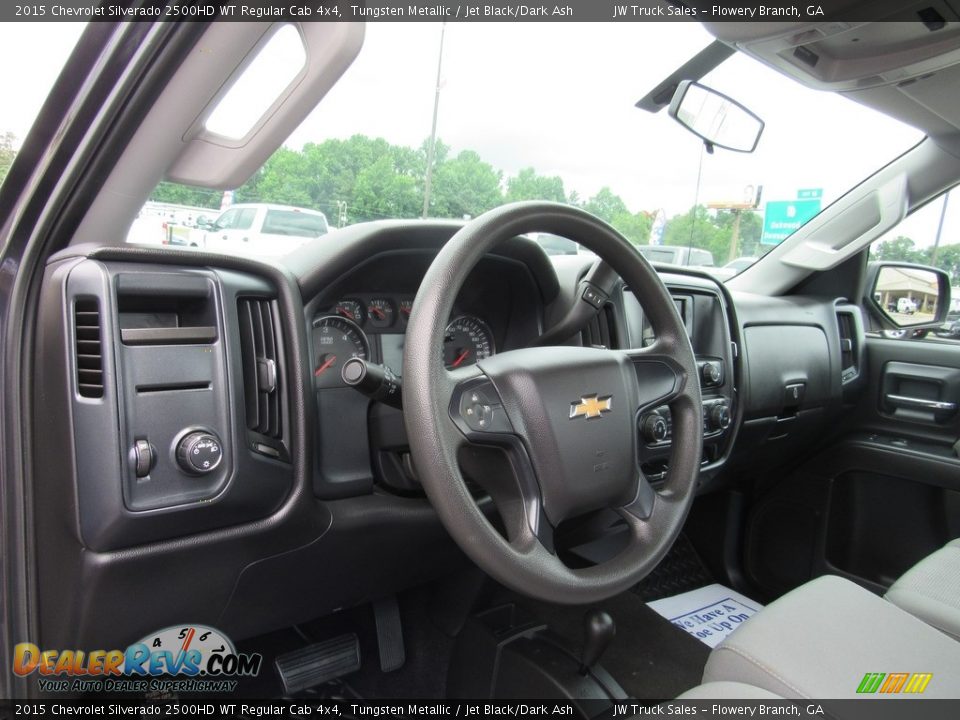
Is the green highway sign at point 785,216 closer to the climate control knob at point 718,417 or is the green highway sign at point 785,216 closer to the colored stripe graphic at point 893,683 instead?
the climate control knob at point 718,417

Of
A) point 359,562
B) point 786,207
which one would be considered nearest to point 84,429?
point 359,562

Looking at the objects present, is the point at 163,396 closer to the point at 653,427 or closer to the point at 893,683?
the point at 653,427

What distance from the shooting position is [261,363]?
133 centimetres

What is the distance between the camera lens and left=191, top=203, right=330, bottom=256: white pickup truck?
1457mm

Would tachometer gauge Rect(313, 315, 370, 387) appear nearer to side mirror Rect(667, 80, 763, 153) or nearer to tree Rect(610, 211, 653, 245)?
tree Rect(610, 211, 653, 245)

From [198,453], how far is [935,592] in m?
1.61

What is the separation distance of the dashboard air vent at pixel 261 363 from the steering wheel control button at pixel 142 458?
198 millimetres

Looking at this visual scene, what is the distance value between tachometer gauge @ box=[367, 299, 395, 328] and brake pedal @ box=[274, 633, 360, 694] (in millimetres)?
974

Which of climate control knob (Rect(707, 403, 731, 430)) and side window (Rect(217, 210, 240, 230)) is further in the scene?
climate control knob (Rect(707, 403, 731, 430))

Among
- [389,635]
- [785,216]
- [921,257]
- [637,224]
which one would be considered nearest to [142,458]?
[389,635]

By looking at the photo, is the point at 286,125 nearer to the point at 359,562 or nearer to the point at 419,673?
the point at 359,562

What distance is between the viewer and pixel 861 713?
110 cm

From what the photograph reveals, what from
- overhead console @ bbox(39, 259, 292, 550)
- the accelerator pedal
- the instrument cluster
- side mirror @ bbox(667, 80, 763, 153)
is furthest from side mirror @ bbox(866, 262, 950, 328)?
overhead console @ bbox(39, 259, 292, 550)

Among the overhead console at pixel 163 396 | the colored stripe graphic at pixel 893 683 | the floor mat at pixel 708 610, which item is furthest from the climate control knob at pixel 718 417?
the overhead console at pixel 163 396
